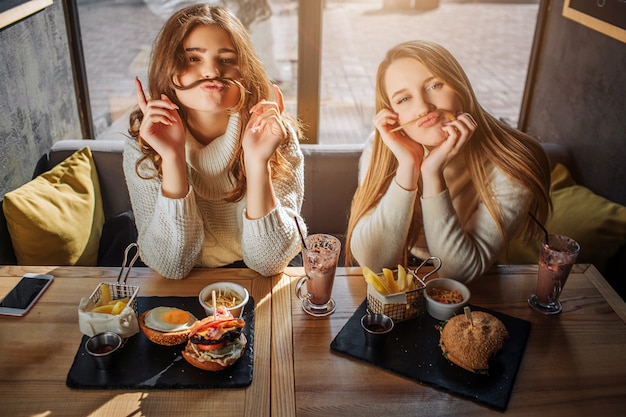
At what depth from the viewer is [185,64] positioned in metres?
1.55

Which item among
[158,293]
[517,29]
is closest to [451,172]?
[158,293]

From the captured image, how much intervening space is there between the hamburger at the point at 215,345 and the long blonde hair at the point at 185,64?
57 cm

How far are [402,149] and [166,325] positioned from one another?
0.74 metres

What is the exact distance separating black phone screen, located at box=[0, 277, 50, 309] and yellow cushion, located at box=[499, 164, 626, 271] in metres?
1.47

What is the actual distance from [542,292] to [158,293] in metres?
0.99

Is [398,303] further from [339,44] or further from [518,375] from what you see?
[339,44]

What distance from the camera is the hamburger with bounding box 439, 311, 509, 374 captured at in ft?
4.12

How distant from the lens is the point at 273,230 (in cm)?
161

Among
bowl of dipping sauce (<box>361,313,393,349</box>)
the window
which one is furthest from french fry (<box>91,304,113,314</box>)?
the window

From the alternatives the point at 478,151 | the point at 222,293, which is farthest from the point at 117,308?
the point at 478,151

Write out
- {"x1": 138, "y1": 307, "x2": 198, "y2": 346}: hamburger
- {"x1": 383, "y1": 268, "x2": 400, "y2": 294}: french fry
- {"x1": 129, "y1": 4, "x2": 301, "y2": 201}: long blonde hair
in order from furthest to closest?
{"x1": 129, "y1": 4, "x2": 301, "y2": 201}: long blonde hair
{"x1": 383, "y1": 268, "x2": 400, "y2": 294}: french fry
{"x1": 138, "y1": 307, "x2": 198, "y2": 346}: hamburger

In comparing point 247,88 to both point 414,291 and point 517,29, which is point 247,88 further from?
point 517,29

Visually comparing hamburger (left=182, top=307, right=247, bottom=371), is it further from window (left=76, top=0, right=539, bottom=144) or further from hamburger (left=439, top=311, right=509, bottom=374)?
window (left=76, top=0, right=539, bottom=144)

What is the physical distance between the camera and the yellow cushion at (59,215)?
79.2 inches
